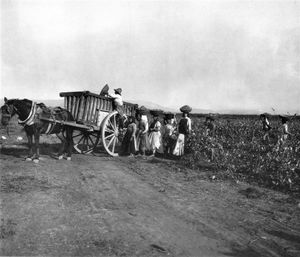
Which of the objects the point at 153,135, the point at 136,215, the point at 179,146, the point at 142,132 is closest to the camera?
the point at 136,215

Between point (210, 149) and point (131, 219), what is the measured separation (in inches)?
247

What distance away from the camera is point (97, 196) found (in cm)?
672

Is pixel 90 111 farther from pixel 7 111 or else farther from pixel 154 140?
pixel 154 140

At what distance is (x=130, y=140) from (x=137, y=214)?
662 centimetres

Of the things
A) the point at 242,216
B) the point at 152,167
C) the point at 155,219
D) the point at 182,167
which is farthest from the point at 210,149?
the point at 155,219

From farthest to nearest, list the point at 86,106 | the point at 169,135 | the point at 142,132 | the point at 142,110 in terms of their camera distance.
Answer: the point at 169,135, the point at 142,110, the point at 142,132, the point at 86,106

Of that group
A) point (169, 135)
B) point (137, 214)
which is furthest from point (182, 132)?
point (137, 214)

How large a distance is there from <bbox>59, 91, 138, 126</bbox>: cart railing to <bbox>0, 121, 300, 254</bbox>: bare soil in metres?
1.88

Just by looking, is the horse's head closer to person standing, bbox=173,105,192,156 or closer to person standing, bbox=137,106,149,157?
person standing, bbox=137,106,149,157

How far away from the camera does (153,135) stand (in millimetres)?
12820

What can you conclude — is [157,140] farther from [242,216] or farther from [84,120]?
[242,216]

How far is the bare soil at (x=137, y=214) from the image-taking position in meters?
4.49

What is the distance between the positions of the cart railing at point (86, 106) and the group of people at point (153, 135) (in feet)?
5.35

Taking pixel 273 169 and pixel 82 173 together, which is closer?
pixel 82 173
